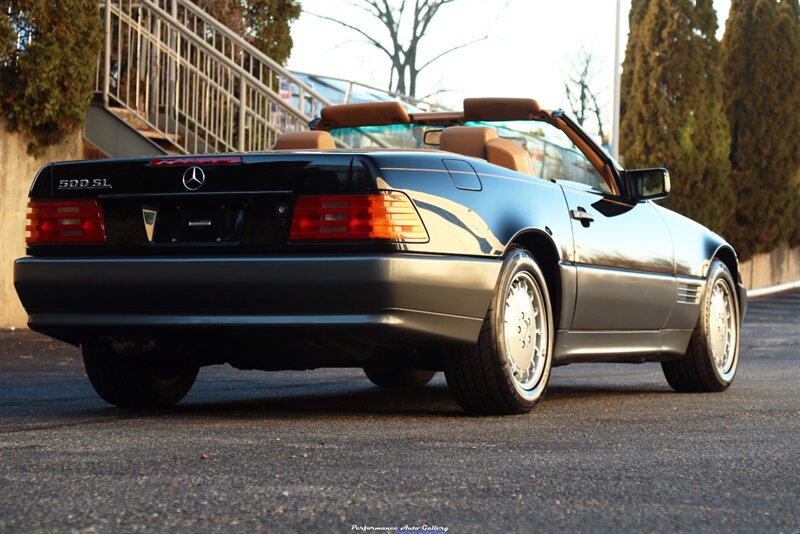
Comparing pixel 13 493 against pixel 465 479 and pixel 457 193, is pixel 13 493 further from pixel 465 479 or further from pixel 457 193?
pixel 457 193

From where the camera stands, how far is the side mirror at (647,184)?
768cm

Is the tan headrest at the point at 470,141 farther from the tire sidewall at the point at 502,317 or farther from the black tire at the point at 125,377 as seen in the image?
the black tire at the point at 125,377

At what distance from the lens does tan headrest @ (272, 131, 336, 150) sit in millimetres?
7242

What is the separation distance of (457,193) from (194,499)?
7.68ft

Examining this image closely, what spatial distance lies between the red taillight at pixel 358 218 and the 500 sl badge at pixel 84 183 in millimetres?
Answer: 885

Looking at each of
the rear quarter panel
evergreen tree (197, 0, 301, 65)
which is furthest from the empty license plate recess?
evergreen tree (197, 0, 301, 65)

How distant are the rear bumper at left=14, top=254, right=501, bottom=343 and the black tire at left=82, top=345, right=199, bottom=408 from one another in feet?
1.95

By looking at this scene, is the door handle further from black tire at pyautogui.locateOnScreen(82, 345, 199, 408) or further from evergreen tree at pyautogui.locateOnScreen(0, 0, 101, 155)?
evergreen tree at pyautogui.locateOnScreen(0, 0, 101, 155)

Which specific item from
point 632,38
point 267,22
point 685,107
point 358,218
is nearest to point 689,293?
point 358,218

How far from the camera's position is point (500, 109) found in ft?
24.7

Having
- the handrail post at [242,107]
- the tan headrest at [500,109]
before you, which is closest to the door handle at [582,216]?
the tan headrest at [500,109]

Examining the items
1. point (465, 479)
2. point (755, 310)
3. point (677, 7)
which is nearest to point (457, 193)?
point (465, 479)

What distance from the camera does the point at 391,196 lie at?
18.6ft

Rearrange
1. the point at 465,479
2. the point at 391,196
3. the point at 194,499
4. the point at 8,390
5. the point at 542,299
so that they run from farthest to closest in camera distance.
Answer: the point at 8,390
the point at 542,299
the point at 391,196
the point at 465,479
the point at 194,499
